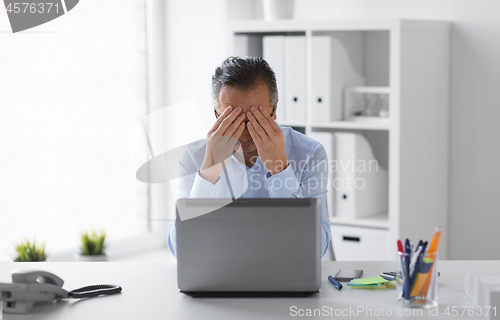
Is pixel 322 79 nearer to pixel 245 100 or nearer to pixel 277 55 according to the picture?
pixel 277 55

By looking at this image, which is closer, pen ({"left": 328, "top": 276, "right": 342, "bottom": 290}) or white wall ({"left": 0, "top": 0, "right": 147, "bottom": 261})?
pen ({"left": 328, "top": 276, "right": 342, "bottom": 290})

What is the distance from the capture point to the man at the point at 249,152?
163cm

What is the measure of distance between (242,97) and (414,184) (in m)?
1.29

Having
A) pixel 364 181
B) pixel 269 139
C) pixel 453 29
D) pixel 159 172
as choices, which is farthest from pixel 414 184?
pixel 159 172

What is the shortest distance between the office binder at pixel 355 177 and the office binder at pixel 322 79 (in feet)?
0.38

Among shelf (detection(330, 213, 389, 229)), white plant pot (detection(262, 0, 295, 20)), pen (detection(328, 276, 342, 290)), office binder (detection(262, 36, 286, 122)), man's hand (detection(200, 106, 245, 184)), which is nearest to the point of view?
pen (detection(328, 276, 342, 290))

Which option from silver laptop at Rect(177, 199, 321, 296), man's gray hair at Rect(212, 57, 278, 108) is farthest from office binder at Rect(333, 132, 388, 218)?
silver laptop at Rect(177, 199, 321, 296)

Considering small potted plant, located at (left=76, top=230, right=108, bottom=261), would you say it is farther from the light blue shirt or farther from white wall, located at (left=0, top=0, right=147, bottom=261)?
the light blue shirt

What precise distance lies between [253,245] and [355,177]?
1551mm

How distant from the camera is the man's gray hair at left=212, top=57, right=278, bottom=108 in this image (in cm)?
171

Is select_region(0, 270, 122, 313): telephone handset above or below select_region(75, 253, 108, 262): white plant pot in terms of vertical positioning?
above

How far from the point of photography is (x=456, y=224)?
9.39ft

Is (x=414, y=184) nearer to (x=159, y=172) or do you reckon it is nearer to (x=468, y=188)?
(x=468, y=188)

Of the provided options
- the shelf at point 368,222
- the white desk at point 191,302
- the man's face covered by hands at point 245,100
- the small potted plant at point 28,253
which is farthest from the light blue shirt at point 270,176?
the small potted plant at point 28,253
